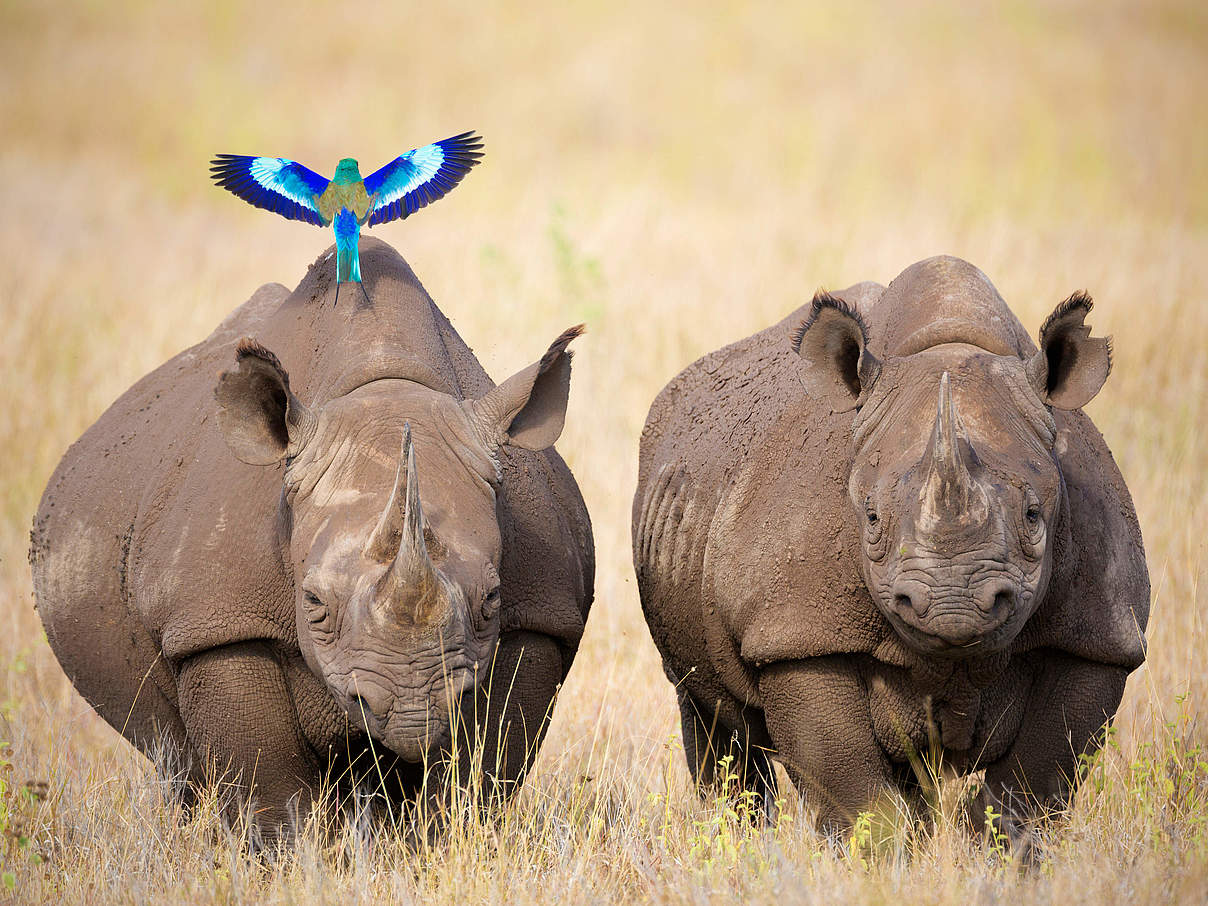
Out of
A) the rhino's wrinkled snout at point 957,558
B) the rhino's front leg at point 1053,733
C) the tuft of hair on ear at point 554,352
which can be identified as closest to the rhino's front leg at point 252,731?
the tuft of hair on ear at point 554,352

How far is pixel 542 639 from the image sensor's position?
559cm

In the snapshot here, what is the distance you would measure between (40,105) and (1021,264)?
14550 mm

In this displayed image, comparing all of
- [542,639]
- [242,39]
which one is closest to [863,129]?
[242,39]

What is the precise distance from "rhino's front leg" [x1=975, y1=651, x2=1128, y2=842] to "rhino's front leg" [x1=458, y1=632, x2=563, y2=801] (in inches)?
62.8

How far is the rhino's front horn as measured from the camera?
477cm

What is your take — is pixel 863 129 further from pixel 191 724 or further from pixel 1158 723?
pixel 191 724

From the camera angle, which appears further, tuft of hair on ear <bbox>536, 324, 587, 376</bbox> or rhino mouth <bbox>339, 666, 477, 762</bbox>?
tuft of hair on ear <bbox>536, 324, 587, 376</bbox>

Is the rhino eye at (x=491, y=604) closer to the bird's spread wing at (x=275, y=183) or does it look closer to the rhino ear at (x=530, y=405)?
the rhino ear at (x=530, y=405)

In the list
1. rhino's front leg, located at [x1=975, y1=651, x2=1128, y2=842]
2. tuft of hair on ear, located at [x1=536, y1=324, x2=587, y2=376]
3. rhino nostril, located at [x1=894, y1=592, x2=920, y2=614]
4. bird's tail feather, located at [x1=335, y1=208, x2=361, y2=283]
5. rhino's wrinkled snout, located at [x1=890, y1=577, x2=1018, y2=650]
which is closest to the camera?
rhino's wrinkled snout, located at [x1=890, y1=577, x2=1018, y2=650]

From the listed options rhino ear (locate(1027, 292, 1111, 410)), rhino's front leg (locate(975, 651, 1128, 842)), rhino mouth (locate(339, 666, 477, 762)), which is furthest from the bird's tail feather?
rhino's front leg (locate(975, 651, 1128, 842))

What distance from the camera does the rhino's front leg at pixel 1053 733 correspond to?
18.4ft

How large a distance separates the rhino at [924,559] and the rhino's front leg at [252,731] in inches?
63.4

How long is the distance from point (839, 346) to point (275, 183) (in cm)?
213

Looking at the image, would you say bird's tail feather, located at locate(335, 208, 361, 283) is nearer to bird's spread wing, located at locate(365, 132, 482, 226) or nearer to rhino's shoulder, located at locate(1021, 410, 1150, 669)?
bird's spread wing, located at locate(365, 132, 482, 226)
